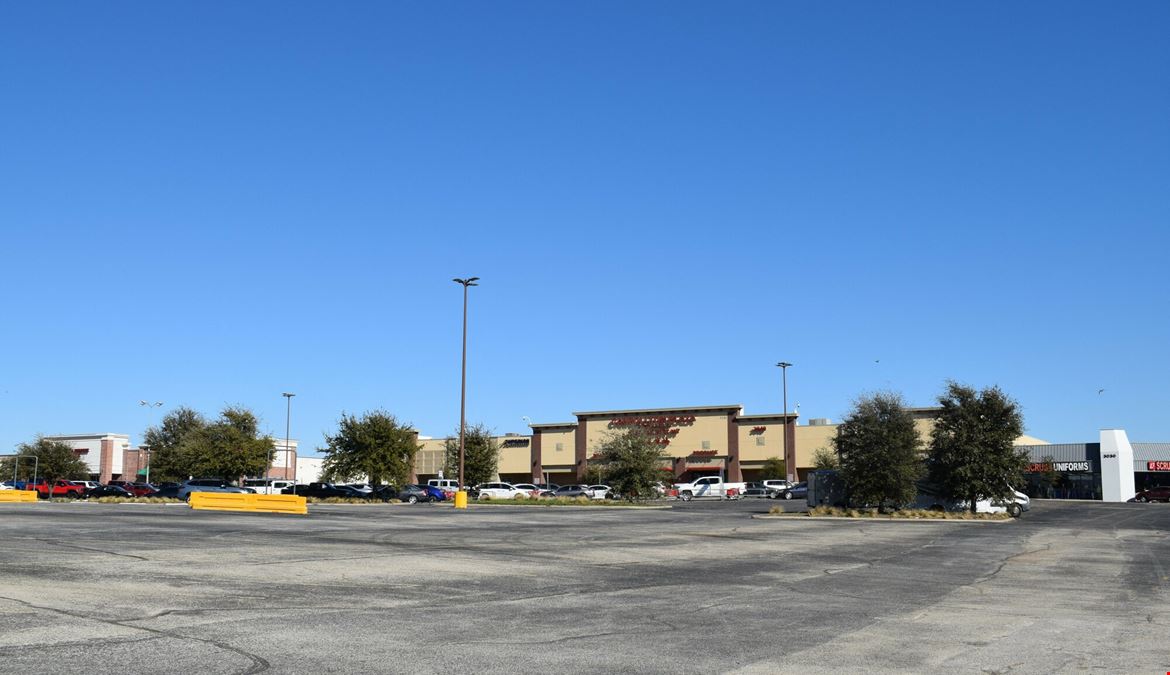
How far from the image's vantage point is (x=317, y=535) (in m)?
25.0

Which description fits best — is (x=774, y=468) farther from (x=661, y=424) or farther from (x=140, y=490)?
(x=140, y=490)

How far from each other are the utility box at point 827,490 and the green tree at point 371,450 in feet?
118

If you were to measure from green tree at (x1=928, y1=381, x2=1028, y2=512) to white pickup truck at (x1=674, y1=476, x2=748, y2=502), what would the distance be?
115ft

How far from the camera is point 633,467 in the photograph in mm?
64500

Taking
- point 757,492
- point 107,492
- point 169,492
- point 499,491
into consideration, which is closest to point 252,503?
point 169,492

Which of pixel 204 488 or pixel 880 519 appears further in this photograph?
pixel 204 488

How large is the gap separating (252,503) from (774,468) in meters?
60.9

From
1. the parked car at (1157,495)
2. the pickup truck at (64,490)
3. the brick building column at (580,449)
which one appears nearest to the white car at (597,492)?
the brick building column at (580,449)

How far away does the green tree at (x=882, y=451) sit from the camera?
143 feet

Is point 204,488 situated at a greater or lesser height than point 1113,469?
lesser

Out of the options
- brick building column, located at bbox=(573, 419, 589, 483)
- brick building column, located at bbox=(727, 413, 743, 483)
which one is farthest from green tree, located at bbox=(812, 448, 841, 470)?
brick building column, located at bbox=(573, 419, 589, 483)

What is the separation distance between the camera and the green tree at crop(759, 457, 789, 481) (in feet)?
307

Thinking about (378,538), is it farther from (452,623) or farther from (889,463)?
(889,463)

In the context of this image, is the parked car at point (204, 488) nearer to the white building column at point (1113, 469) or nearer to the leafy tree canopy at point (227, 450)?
the leafy tree canopy at point (227, 450)
